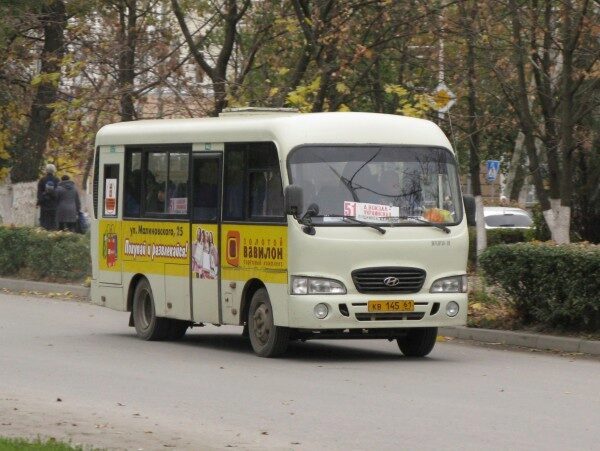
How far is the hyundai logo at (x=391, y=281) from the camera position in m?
15.9

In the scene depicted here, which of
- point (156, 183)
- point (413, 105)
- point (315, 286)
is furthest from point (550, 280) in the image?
point (413, 105)

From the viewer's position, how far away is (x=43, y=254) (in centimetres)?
2972

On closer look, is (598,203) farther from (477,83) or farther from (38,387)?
(38,387)

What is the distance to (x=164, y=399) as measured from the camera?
12477 mm

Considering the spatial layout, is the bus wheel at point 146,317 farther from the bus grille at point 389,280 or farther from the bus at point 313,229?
the bus grille at point 389,280

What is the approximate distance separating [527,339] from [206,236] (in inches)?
151

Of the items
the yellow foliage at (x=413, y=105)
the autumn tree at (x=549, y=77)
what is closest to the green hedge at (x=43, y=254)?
the yellow foliage at (x=413, y=105)

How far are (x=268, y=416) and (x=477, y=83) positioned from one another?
15114 millimetres

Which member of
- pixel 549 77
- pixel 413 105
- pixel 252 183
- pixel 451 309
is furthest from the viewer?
pixel 413 105

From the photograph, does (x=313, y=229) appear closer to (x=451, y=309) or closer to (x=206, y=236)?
(x=451, y=309)

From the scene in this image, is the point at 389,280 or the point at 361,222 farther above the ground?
the point at 361,222

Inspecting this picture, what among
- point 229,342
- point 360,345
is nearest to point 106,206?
point 229,342

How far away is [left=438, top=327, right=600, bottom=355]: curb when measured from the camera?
679 inches

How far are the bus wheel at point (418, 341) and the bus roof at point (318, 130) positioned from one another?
1.95m
